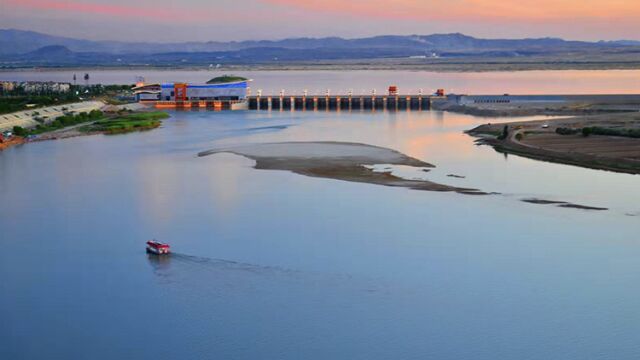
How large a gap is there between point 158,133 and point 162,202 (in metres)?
13.2

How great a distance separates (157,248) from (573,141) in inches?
548

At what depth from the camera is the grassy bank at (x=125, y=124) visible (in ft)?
94.6

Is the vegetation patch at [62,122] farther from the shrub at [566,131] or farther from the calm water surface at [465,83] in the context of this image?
the calm water surface at [465,83]

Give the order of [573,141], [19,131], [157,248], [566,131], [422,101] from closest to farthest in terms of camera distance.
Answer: [157,248] < [573,141] < [566,131] < [19,131] < [422,101]

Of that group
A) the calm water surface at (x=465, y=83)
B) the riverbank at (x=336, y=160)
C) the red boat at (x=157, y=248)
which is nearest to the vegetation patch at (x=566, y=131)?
the riverbank at (x=336, y=160)

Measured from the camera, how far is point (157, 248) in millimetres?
Answer: 11969

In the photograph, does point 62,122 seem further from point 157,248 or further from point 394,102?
point 157,248

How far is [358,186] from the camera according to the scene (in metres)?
17.2

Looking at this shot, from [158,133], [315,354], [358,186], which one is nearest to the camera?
[315,354]

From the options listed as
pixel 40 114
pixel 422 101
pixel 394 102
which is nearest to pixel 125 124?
pixel 40 114

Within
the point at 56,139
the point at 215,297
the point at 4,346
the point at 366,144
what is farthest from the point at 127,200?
the point at 56,139

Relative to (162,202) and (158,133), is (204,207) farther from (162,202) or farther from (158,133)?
(158,133)

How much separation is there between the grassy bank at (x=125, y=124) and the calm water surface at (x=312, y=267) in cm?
937

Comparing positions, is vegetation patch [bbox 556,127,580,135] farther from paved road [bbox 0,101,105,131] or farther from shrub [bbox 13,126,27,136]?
paved road [bbox 0,101,105,131]
